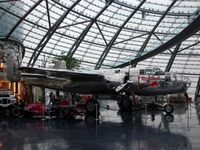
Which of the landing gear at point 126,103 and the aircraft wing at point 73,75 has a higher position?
the aircraft wing at point 73,75

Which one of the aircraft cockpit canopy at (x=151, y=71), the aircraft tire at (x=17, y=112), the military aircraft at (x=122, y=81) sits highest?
the aircraft cockpit canopy at (x=151, y=71)

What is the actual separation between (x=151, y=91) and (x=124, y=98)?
7005 mm

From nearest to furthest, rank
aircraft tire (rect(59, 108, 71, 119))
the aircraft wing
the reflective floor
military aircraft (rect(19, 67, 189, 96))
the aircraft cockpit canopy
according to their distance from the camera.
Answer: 1. the reflective floor
2. aircraft tire (rect(59, 108, 71, 119))
3. military aircraft (rect(19, 67, 189, 96))
4. the aircraft wing
5. the aircraft cockpit canopy

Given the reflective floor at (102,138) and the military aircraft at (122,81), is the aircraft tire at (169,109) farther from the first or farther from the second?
the reflective floor at (102,138)

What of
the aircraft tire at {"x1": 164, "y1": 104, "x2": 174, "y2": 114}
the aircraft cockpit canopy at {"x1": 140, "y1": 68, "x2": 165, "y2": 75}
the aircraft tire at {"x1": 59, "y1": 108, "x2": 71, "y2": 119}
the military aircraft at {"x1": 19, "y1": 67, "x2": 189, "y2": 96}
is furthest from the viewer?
the aircraft tire at {"x1": 164, "y1": 104, "x2": 174, "y2": 114}

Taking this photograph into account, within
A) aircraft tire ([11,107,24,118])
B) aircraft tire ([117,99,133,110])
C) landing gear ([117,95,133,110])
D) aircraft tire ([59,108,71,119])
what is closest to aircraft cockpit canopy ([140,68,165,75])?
landing gear ([117,95,133,110])

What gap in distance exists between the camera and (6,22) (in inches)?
1923

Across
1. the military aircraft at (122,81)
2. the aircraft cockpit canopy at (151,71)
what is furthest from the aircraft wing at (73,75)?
the aircraft cockpit canopy at (151,71)

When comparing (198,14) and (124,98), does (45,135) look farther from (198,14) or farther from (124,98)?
(198,14)

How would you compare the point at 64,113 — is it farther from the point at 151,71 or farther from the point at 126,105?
the point at 126,105

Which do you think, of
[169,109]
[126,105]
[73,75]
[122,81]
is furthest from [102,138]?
[126,105]

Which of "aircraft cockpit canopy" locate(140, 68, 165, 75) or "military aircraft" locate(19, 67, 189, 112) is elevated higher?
"aircraft cockpit canopy" locate(140, 68, 165, 75)

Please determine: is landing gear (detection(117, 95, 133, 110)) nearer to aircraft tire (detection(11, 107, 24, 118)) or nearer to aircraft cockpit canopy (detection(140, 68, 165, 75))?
aircraft cockpit canopy (detection(140, 68, 165, 75))

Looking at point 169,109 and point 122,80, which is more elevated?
point 122,80
